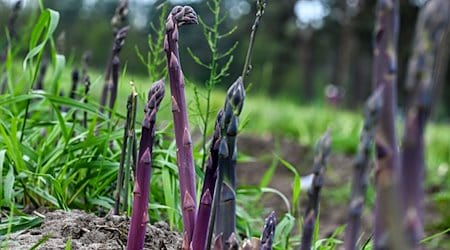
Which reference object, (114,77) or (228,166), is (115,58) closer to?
(114,77)

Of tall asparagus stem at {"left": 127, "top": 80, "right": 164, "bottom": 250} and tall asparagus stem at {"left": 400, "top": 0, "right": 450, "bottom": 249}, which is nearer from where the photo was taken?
tall asparagus stem at {"left": 400, "top": 0, "right": 450, "bottom": 249}

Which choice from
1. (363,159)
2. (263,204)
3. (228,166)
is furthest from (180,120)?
(263,204)

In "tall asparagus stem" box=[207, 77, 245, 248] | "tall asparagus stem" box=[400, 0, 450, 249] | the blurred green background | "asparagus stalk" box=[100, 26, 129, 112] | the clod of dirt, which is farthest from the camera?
the blurred green background

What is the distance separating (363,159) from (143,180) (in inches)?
23.7

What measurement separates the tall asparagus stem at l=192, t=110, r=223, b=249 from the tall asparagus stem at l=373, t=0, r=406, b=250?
0.50 meters

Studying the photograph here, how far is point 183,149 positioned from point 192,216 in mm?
143

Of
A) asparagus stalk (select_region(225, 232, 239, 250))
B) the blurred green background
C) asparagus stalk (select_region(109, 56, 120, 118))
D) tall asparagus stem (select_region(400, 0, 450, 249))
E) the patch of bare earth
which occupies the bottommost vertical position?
the patch of bare earth

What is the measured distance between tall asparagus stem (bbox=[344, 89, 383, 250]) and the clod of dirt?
74 centimetres

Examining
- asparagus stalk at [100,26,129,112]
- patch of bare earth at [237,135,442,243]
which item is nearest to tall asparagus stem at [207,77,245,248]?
asparagus stalk at [100,26,129,112]

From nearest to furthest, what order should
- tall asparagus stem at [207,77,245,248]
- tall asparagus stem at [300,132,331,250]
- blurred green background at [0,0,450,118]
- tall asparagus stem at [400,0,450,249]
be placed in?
tall asparagus stem at [400,0,450,249]
tall asparagus stem at [300,132,331,250]
tall asparagus stem at [207,77,245,248]
blurred green background at [0,0,450,118]

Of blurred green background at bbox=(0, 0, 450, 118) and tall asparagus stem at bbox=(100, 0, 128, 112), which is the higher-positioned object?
blurred green background at bbox=(0, 0, 450, 118)

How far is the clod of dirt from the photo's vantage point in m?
1.57

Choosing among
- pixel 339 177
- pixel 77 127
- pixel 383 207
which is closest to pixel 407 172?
pixel 383 207

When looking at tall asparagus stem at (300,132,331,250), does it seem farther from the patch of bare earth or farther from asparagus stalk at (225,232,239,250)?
the patch of bare earth
